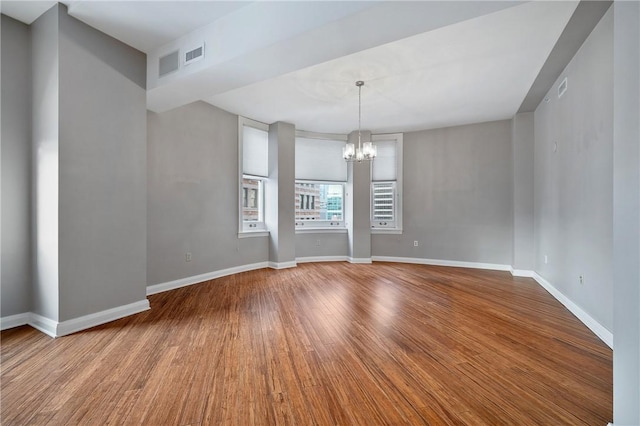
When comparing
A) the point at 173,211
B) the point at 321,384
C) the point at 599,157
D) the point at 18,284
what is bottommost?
the point at 321,384

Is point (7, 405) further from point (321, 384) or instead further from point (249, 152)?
point (249, 152)

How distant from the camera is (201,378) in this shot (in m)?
1.90

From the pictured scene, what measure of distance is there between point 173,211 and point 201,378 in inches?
113

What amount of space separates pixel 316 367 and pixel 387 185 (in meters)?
5.08

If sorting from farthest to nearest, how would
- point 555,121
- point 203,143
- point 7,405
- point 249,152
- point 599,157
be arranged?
point 249,152
point 203,143
point 555,121
point 599,157
point 7,405

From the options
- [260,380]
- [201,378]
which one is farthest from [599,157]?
[201,378]

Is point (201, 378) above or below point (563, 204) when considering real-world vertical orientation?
below

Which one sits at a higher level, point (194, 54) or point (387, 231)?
point (194, 54)

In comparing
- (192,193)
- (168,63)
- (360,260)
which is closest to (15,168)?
(168,63)

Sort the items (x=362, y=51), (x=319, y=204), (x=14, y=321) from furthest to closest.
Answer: (x=319, y=204) < (x=362, y=51) < (x=14, y=321)

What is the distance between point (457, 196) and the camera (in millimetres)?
5984

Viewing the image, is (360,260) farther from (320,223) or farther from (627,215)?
(627,215)

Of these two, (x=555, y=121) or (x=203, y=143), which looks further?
(x=203, y=143)

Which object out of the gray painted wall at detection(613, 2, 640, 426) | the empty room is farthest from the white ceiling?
the gray painted wall at detection(613, 2, 640, 426)
